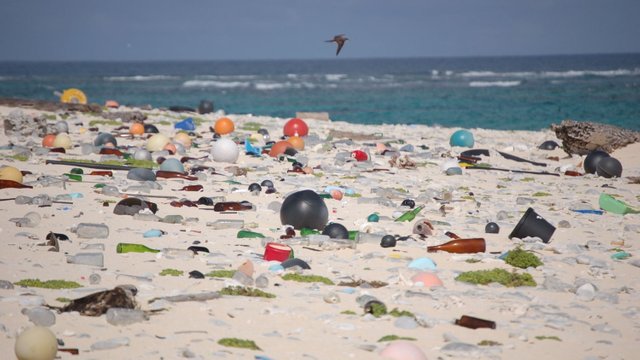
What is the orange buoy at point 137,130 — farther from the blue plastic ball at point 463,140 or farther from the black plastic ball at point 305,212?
the black plastic ball at point 305,212

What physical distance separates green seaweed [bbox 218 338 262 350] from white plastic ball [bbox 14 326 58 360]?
103 cm

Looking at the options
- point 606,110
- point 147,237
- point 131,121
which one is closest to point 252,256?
point 147,237

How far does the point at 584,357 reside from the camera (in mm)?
5059

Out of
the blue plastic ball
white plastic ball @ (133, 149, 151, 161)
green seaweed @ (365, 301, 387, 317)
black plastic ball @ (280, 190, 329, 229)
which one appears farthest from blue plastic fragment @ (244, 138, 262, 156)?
green seaweed @ (365, 301, 387, 317)

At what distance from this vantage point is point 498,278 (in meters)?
6.74

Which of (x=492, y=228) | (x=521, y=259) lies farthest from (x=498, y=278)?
(x=492, y=228)

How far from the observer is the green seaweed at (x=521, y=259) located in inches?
284

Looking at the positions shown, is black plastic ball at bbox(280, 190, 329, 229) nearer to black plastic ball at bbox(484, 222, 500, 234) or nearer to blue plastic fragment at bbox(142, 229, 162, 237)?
blue plastic fragment at bbox(142, 229, 162, 237)

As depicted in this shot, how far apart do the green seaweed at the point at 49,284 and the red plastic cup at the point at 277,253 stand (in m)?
1.73

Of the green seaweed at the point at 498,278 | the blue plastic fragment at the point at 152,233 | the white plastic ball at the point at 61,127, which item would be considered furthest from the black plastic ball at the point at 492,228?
the white plastic ball at the point at 61,127

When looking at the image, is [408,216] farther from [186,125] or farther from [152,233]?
[186,125]

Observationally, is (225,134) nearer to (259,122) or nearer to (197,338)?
(259,122)

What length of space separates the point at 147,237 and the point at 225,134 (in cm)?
1076

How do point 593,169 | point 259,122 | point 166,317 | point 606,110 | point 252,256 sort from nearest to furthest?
point 166,317 → point 252,256 → point 593,169 → point 259,122 → point 606,110
